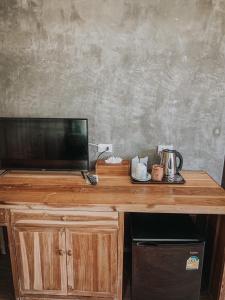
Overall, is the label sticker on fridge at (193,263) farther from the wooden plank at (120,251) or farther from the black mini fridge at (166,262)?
the wooden plank at (120,251)

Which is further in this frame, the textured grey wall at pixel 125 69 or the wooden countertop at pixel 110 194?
the textured grey wall at pixel 125 69

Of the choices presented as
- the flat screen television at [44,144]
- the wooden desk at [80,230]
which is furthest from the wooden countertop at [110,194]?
the flat screen television at [44,144]

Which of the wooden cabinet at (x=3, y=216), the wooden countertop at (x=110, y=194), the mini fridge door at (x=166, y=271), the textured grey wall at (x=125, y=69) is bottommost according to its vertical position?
the mini fridge door at (x=166, y=271)

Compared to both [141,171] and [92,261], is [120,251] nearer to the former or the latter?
[92,261]

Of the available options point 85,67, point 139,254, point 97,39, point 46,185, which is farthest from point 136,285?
point 97,39

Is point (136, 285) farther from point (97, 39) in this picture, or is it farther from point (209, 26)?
point (209, 26)

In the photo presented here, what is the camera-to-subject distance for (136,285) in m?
1.76

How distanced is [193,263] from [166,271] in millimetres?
184

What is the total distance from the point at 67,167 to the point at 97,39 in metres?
1.04

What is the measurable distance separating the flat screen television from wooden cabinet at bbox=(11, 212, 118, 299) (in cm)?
55

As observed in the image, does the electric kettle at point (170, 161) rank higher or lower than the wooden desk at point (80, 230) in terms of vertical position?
higher

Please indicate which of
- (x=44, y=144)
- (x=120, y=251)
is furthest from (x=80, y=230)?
(x=44, y=144)

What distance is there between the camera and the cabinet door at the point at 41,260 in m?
1.67

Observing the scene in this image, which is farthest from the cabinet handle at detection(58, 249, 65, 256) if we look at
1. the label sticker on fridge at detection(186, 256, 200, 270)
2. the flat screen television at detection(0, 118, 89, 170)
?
the label sticker on fridge at detection(186, 256, 200, 270)
